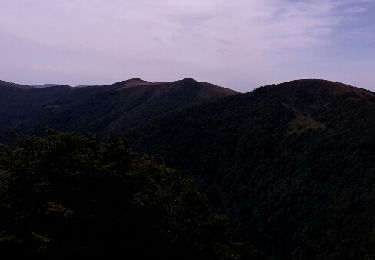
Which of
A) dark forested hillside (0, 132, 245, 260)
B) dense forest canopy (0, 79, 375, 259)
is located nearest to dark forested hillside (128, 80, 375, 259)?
dense forest canopy (0, 79, 375, 259)

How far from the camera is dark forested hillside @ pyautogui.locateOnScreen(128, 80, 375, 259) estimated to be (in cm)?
8544

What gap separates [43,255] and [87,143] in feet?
30.3

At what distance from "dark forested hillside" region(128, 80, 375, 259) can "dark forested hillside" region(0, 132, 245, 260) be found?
43.6 metres

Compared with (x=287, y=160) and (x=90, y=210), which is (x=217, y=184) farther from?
(x=90, y=210)

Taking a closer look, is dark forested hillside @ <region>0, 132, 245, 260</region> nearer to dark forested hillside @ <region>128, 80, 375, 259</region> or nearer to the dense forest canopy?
the dense forest canopy

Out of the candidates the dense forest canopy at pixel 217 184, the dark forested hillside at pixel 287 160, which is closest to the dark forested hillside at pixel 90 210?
the dense forest canopy at pixel 217 184

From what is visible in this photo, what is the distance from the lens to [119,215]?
2620cm

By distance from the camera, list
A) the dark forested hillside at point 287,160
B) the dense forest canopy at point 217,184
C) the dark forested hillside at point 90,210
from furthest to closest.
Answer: the dark forested hillside at point 287,160 < the dense forest canopy at point 217,184 < the dark forested hillside at point 90,210

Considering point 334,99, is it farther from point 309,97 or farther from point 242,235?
point 242,235

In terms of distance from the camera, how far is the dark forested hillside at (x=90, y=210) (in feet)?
79.4

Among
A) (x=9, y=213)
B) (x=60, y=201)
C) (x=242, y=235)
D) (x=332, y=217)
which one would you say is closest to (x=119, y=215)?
(x=60, y=201)

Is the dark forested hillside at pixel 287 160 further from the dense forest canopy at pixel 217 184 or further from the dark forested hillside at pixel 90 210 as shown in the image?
the dark forested hillside at pixel 90 210

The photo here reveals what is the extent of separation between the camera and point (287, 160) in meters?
115

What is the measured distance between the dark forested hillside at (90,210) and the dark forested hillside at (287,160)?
4357 centimetres
